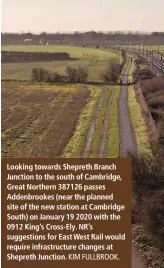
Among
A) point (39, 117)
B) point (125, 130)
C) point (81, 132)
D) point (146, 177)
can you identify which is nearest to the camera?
point (146, 177)

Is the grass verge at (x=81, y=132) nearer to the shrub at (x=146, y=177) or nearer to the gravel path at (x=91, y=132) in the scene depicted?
the gravel path at (x=91, y=132)

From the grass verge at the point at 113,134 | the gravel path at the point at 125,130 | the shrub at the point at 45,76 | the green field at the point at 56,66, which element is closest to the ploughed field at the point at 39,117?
the grass verge at the point at 113,134

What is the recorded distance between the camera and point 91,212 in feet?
34.4

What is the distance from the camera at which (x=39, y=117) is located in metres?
37.6

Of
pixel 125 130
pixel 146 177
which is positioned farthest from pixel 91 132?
pixel 146 177

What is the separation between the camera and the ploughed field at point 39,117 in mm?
27328

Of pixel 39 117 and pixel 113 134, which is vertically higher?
pixel 39 117

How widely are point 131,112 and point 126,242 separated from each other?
28325mm

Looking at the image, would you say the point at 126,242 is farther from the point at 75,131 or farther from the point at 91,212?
the point at 75,131

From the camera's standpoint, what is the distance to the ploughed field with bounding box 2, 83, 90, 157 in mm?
27328

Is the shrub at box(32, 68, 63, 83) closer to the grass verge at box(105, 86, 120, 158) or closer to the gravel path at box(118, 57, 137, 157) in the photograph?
the gravel path at box(118, 57, 137, 157)

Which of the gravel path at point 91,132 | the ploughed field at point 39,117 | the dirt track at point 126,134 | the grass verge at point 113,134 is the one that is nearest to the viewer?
the dirt track at point 126,134

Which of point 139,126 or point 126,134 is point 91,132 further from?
point 139,126

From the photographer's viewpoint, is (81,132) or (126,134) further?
(81,132)
